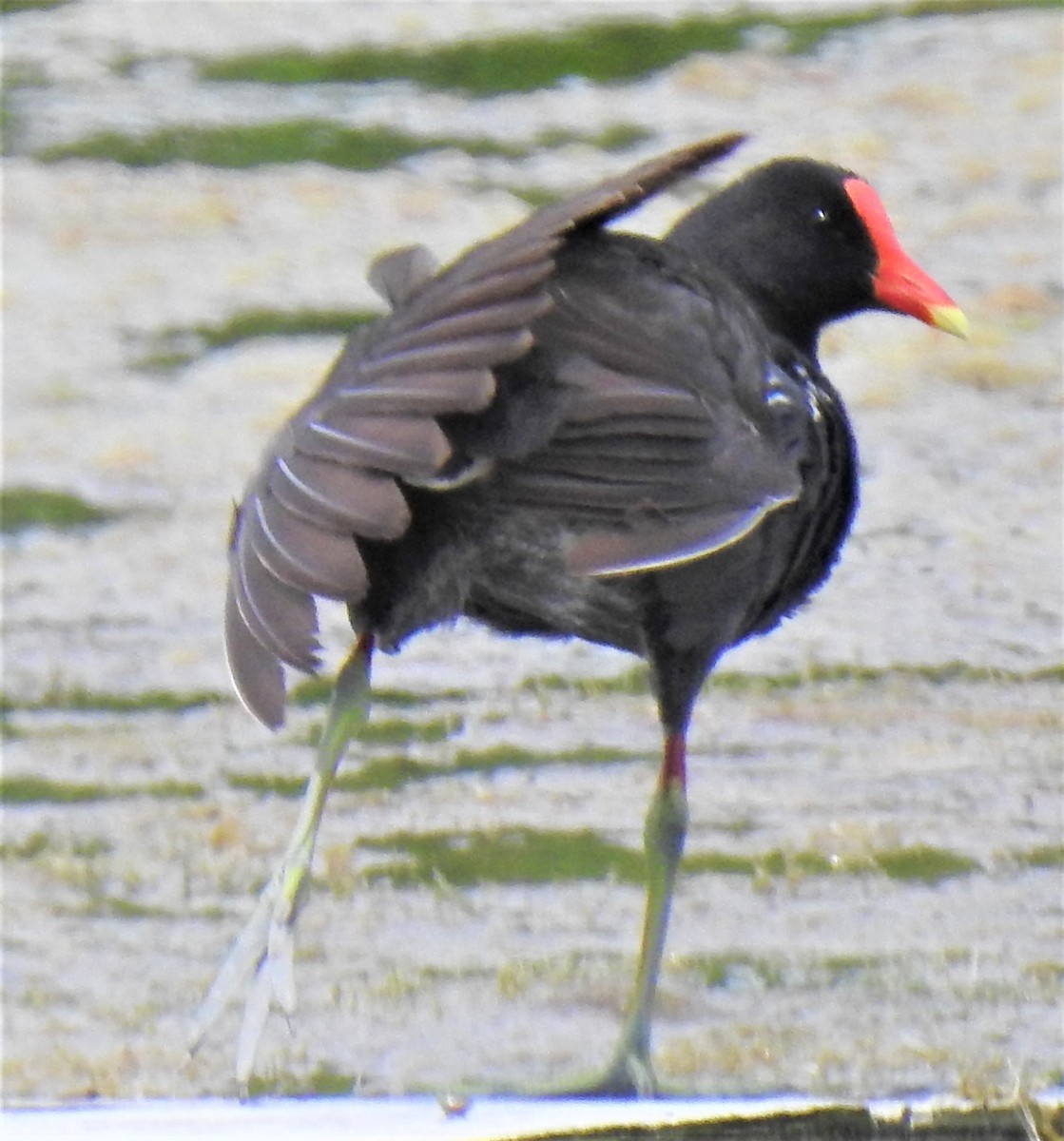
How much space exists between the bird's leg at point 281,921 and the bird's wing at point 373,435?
1.14 ft

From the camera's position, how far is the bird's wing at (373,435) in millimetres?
2945

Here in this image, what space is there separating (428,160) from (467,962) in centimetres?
484

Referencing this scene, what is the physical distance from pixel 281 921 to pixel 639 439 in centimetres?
74

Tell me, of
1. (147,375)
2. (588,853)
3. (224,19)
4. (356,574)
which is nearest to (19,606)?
(147,375)

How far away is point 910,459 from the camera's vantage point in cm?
688

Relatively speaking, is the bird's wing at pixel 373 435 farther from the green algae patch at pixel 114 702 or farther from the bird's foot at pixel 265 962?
the green algae patch at pixel 114 702

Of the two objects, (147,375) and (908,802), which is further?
(147,375)

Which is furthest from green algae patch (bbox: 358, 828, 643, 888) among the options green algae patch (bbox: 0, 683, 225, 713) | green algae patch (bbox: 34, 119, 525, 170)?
green algae patch (bbox: 34, 119, 525, 170)

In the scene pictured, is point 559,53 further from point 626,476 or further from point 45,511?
point 626,476

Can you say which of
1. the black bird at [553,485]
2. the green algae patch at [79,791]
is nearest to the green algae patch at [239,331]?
the green algae patch at [79,791]

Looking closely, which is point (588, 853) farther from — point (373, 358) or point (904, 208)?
point (904, 208)

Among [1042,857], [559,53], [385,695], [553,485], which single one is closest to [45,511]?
[385,695]

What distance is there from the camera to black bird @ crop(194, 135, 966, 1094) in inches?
118

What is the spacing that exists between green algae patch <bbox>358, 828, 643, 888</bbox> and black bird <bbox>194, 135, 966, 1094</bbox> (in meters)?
1.22
